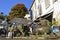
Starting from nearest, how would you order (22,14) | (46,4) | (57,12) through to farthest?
(57,12)
(46,4)
(22,14)

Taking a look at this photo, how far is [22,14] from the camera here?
65.2 m

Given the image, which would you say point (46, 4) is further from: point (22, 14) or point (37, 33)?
point (22, 14)

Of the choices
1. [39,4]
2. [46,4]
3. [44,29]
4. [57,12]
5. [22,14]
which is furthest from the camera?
[22,14]

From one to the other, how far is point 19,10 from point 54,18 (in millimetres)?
44331

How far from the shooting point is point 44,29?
43.9ft

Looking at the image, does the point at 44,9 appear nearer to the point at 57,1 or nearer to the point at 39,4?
the point at 39,4

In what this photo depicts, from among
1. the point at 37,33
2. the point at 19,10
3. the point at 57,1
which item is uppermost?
the point at 19,10

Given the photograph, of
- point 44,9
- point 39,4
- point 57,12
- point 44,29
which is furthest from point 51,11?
point 44,29

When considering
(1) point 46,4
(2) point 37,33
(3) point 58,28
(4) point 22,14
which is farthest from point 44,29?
(4) point 22,14

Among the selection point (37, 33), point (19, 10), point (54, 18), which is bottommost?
point (37, 33)

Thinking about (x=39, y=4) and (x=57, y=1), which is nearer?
(x=57, y=1)

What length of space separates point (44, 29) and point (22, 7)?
55.1m

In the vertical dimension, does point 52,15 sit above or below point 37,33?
above

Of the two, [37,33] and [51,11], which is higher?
[51,11]
